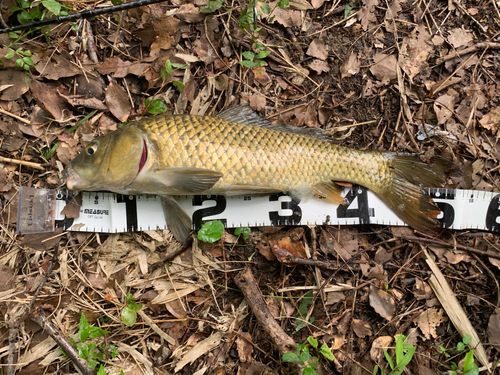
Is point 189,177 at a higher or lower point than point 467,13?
lower

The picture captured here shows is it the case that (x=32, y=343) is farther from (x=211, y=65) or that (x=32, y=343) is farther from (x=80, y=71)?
(x=211, y=65)

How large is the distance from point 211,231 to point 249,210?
0.40 metres

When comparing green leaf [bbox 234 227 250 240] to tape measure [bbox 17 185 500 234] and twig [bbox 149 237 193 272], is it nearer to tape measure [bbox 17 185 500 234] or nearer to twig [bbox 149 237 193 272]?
tape measure [bbox 17 185 500 234]

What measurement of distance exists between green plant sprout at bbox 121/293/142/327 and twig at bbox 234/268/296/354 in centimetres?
85

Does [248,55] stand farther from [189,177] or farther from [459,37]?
[459,37]

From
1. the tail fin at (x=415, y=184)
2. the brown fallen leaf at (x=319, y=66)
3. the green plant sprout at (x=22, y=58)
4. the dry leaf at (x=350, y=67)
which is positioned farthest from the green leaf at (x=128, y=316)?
the dry leaf at (x=350, y=67)

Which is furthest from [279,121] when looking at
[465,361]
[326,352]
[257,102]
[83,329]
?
[465,361]

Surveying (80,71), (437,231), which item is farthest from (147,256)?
(437,231)

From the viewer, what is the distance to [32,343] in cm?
258

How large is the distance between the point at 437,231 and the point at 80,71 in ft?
11.4

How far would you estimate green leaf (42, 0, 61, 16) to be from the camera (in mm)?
2553

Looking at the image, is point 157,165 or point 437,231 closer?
point 157,165

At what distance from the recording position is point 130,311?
2.55 metres

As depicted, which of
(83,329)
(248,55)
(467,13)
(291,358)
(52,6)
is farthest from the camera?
(467,13)
